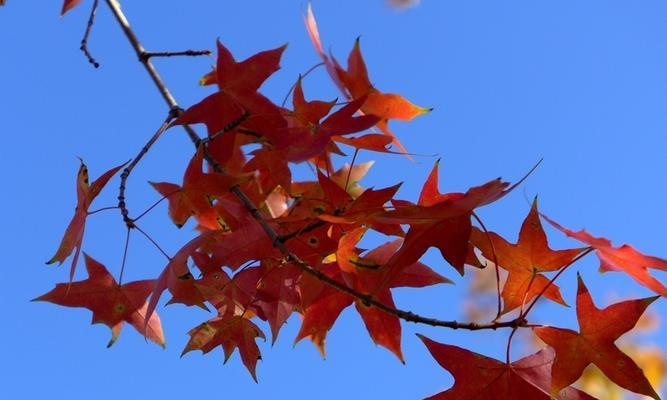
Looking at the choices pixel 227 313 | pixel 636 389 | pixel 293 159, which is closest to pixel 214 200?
pixel 227 313

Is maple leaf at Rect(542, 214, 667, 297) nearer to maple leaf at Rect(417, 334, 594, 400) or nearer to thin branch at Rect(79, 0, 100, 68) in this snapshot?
maple leaf at Rect(417, 334, 594, 400)

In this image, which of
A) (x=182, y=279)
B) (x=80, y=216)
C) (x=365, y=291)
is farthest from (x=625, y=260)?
(x=80, y=216)

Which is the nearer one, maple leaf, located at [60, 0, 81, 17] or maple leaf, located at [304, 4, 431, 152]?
maple leaf, located at [304, 4, 431, 152]

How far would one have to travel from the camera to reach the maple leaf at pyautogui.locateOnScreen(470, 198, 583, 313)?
986mm

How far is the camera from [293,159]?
2.99 ft

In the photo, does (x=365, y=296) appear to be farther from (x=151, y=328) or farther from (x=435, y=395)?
(x=151, y=328)

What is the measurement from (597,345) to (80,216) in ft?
2.09

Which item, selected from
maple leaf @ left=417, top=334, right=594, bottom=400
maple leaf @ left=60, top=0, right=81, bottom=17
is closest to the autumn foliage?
maple leaf @ left=417, top=334, right=594, bottom=400

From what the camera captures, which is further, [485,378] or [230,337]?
[230,337]

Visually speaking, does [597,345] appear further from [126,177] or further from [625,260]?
[126,177]

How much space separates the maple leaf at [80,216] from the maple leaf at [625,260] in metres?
0.54

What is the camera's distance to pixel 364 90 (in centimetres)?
107

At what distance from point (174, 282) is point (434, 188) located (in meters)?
Result: 0.34

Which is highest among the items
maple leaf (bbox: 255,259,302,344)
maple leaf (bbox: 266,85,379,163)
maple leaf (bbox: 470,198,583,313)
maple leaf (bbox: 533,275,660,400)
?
maple leaf (bbox: 266,85,379,163)
